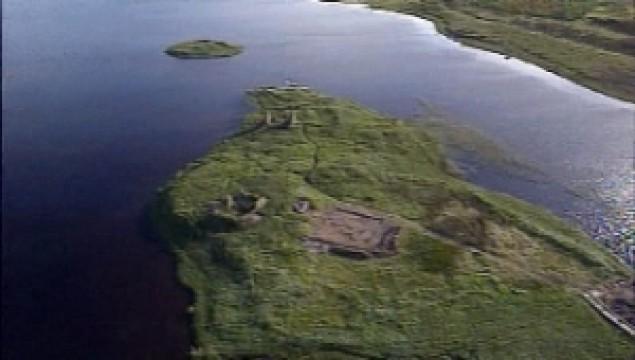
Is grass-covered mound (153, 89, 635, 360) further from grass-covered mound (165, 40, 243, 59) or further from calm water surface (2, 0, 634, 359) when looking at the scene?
grass-covered mound (165, 40, 243, 59)

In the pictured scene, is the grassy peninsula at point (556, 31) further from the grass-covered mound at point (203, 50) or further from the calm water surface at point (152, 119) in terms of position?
the grass-covered mound at point (203, 50)

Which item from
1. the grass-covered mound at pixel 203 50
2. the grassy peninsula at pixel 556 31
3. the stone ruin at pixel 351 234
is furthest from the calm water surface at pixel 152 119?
the stone ruin at pixel 351 234

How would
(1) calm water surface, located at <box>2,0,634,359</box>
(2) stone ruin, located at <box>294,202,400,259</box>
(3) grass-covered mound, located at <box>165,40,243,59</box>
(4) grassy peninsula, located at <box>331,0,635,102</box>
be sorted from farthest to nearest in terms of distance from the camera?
(3) grass-covered mound, located at <box>165,40,243,59</box>
(4) grassy peninsula, located at <box>331,0,635,102</box>
(2) stone ruin, located at <box>294,202,400,259</box>
(1) calm water surface, located at <box>2,0,634,359</box>

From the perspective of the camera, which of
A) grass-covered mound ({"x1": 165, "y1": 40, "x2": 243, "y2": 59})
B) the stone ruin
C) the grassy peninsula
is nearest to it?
the stone ruin

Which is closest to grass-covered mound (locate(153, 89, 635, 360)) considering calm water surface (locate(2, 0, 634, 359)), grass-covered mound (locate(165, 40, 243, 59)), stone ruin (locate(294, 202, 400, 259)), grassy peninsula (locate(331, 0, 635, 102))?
stone ruin (locate(294, 202, 400, 259))

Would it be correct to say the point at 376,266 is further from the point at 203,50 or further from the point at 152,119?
the point at 203,50

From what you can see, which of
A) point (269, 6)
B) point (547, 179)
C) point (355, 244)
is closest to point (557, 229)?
point (547, 179)
